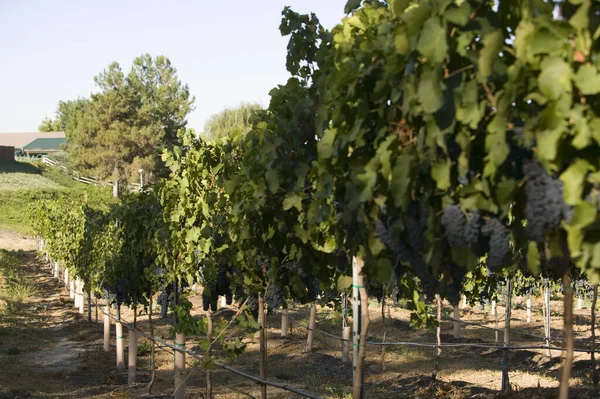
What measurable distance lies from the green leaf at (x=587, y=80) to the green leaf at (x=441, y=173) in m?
0.64

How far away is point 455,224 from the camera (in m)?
2.89

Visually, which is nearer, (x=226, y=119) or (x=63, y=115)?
(x=226, y=119)

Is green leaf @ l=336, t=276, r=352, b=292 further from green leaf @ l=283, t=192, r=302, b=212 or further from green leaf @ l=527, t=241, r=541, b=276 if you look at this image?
green leaf @ l=527, t=241, r=541, b=276

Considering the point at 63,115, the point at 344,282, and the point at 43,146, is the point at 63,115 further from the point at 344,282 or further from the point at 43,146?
the point at 344,282

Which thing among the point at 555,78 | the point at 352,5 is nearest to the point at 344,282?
the point at 352,5

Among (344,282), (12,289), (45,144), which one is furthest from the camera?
(45,144)

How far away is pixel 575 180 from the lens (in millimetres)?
2441

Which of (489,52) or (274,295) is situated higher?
(489,52)

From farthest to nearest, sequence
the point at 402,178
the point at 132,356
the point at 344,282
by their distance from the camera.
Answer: the point at 132,356, the point at 344,282, the point at 402,178

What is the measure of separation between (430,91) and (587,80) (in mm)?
591

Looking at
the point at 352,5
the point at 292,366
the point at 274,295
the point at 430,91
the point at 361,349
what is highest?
the point at 352,5

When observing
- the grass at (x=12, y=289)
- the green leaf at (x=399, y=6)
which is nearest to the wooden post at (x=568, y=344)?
the green leaf at (x=399, y=6)

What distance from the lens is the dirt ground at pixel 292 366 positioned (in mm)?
13641

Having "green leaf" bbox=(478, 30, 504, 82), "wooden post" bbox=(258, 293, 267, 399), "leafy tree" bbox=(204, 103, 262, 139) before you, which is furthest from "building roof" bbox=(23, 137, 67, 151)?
"green leaf" bbox=(478, 30, 504, 82)
